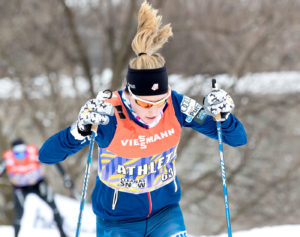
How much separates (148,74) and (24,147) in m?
3.84

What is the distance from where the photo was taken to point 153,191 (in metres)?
2.30

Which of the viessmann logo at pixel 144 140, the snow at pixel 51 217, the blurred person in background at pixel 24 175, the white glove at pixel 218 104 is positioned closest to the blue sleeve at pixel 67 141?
the viessmann logo at pixel 144 140

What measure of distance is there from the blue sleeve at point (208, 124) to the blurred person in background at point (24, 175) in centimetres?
347

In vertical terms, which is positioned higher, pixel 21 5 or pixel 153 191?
pixel 21 5

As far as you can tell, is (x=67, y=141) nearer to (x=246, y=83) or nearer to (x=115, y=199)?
(x=115, y=199)

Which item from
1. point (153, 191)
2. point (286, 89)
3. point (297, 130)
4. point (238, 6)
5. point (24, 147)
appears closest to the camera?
point (153, 191)

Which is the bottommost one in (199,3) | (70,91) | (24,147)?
(24,147)

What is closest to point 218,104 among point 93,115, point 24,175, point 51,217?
point 93,115

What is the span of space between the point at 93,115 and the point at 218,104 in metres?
0.77

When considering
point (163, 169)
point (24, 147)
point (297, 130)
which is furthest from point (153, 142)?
point (297, 130)

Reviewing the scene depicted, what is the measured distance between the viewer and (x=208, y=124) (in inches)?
96.3

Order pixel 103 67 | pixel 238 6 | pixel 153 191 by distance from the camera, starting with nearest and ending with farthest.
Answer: pixel 153 191, pixel 238 6, pixel 103 67

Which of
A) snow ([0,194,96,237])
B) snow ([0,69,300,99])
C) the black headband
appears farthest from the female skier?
snow ([0,69,300,99])

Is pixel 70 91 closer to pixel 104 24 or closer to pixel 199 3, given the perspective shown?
pixel 104 24
